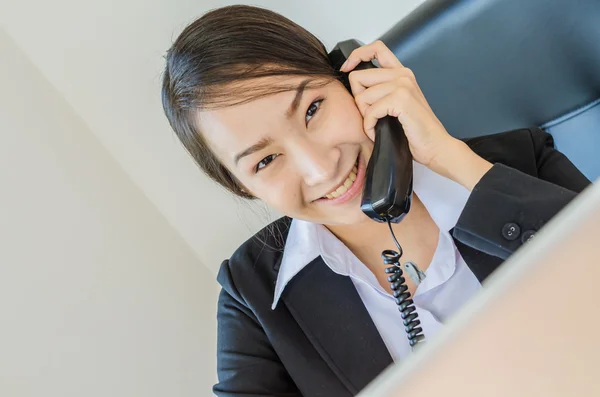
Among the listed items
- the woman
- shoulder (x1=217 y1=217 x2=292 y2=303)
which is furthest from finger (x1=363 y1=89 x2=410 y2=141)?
shoulder (x1=217 y1=217 x2=292 y2=303)

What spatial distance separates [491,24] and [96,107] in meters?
0.76

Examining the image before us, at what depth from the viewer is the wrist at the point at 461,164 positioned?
77cm

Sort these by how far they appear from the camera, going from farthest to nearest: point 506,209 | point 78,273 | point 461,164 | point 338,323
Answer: point 78,273 < point 338,323 < point 461,164 < point 506,209

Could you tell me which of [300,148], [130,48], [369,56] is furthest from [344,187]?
[130,48]

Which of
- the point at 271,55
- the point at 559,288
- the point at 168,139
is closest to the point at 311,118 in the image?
the point at 271,55

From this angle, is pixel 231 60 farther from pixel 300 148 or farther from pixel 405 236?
pixel 405 236

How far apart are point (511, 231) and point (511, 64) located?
36 centimetres

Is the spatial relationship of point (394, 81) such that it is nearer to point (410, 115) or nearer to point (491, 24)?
point (410, 115)

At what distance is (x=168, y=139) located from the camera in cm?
117

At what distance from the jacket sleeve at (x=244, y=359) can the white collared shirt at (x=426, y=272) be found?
0.24 ft

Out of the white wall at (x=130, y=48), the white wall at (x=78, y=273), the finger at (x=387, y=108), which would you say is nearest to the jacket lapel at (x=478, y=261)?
the finger at (x=387, y=108)

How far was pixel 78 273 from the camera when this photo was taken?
1043 mm

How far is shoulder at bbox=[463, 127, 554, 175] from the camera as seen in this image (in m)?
0.89

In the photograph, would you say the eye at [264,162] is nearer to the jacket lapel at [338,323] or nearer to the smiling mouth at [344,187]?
the smiling mouth at [344,187]
